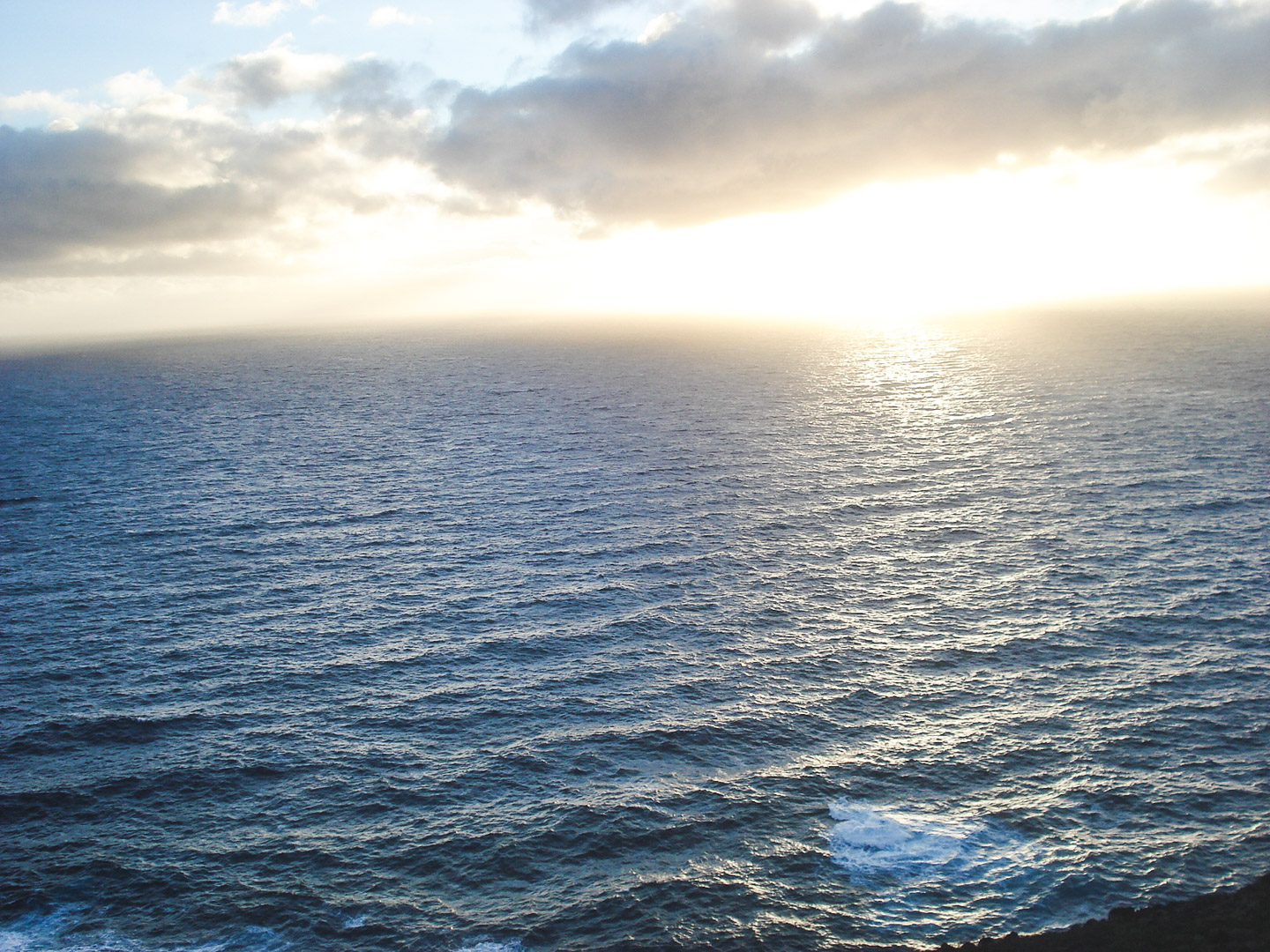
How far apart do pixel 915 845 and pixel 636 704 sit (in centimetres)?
1897

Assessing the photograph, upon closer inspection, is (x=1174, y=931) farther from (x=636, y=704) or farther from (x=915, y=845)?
(x=636, y=704)

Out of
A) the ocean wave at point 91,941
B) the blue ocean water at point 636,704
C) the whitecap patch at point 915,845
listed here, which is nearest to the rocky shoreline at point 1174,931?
the blue ocean water at point 636,704

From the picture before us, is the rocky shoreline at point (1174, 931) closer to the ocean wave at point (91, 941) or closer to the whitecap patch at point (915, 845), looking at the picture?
the whitecap patch at point (915, 845)

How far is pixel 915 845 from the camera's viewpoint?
39688 millimetres

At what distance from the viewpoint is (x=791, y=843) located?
132 feet

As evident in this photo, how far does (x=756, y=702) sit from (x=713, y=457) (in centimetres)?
6493

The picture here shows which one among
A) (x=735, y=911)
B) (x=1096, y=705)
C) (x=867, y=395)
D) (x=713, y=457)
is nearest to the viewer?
(x=735, y=911)

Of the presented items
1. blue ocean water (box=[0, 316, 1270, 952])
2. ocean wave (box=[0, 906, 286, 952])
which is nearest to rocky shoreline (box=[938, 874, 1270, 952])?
blue ocean water (box=[0, 316, 1270, 952])

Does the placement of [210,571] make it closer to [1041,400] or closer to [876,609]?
[876,609]

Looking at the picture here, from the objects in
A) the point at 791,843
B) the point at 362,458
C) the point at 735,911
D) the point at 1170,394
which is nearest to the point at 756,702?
the point at 791,843

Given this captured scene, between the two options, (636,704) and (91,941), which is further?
(636,704)

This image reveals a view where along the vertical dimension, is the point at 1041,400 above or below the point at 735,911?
above

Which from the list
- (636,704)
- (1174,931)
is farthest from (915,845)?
(636,704)

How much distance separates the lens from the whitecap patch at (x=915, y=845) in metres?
38.3
